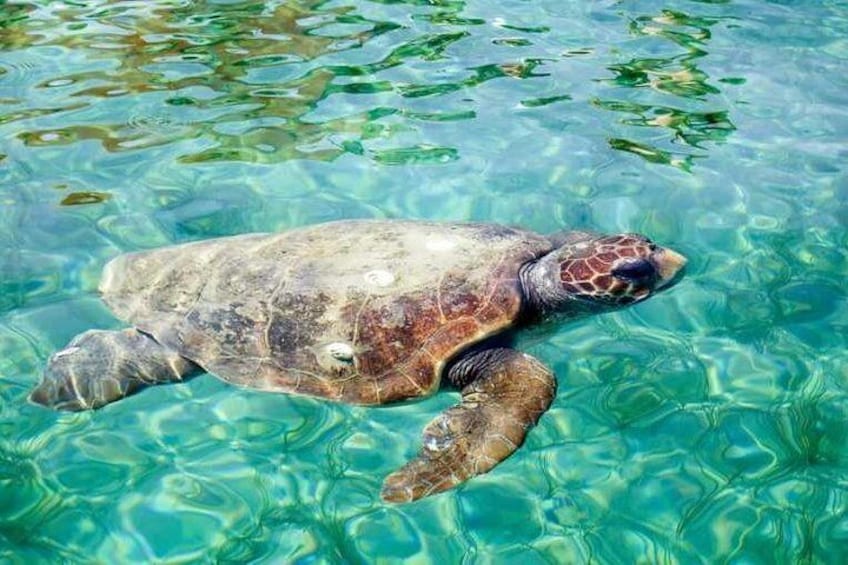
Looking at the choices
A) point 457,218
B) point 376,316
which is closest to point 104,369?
point 376,316

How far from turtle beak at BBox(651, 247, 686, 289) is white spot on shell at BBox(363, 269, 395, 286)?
1.50 m

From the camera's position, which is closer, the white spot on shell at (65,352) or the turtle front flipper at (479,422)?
the turtle front flipper at (479,422)

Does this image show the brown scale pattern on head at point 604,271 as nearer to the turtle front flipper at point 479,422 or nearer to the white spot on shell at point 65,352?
the turtle front flipper at point 479,422

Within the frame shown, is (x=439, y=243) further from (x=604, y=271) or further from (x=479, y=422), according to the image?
(x=479, y=422)

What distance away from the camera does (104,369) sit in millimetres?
4676

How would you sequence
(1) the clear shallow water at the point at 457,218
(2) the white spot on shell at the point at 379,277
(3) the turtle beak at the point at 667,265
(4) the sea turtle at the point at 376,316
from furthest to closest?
1. (3) the turtle beak at the point at 667,265
2. (2) the white spot on shell at the point at 379,277
3. (4) the sea turtle at the point at 376,316
4. (1) the clear shallow water at the point at 457,218

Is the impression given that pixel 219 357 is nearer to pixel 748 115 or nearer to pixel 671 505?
pixel 671 505

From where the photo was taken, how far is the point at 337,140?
23.8ft

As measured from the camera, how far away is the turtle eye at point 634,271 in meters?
4.97

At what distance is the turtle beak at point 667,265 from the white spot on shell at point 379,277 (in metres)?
1.50

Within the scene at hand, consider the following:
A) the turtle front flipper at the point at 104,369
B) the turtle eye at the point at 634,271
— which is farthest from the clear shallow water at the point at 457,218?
the turtle eye at the point at 634,271

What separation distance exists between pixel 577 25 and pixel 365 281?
19.6 ft

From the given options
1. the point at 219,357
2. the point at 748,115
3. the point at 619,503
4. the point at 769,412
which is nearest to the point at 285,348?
the point at 219,357

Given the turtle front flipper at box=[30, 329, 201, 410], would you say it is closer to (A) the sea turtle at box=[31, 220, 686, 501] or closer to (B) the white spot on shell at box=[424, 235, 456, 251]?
(A) the sea turtle at box=[31, 220, 686, 501]
